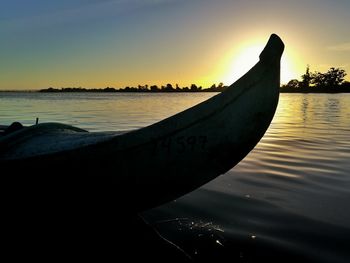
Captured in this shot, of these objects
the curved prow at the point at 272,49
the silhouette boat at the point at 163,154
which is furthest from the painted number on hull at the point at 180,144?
the curved prow at the point at 272,49

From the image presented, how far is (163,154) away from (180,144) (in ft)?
0.72

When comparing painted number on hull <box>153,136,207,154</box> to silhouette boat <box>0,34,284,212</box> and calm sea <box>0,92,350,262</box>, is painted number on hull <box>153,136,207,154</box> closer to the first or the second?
silhouette boat <box>0,34,284,212</box>

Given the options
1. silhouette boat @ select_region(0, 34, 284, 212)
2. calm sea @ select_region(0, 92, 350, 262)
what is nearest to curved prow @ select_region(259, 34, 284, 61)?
silhouette boat @ select_region(0, 34, 284, 212)

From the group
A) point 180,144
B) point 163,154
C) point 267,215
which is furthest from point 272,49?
point 267,215

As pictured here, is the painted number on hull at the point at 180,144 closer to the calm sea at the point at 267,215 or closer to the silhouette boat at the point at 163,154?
the silhouette boat at the point at 163,154

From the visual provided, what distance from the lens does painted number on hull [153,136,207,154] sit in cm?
372

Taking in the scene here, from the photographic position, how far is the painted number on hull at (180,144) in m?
3.72

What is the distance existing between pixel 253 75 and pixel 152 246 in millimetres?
2503

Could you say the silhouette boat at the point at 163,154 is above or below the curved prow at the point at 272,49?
below

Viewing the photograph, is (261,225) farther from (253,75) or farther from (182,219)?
(253,75)

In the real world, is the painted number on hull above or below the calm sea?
above

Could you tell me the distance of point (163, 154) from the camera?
3.76 metres

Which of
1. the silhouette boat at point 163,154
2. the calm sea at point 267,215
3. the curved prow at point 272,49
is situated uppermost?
the curved prow at point 272,49

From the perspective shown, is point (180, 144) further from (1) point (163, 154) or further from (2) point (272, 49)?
(2) point (272, 49)
